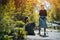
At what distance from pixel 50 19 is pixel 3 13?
27.9 metres

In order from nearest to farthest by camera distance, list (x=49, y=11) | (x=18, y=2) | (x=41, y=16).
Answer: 1. (x=18, y=2)
2. (x=41, y=16)
3. (x=49, y=11)

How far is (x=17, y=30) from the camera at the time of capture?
34.7ft

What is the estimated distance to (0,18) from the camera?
26.8 feet

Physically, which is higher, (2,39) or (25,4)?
(25,4)

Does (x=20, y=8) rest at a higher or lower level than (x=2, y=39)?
higher

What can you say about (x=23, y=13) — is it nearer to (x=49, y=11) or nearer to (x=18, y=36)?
(x=18, y=36)

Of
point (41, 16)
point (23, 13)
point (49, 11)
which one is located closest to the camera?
point (23, 13)

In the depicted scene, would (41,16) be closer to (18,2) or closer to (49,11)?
(18,2)

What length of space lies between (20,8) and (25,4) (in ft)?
1.41

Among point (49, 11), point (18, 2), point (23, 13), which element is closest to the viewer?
point (18, 2)

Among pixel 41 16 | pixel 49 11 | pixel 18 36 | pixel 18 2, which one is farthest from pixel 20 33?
pixel 49 11

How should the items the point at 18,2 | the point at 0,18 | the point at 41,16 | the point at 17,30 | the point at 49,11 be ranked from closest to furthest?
the point at 0,18, the point at 17,30, the point at 18,2, the point at 41,16, the point at 49,11

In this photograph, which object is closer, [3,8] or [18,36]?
[3,8]

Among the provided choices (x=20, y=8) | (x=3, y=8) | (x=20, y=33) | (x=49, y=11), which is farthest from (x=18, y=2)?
(x=49, y=11)
